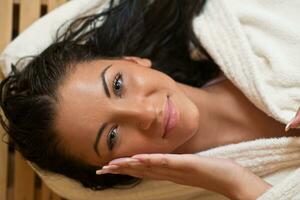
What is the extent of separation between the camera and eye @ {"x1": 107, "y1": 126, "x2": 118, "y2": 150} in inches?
42.5

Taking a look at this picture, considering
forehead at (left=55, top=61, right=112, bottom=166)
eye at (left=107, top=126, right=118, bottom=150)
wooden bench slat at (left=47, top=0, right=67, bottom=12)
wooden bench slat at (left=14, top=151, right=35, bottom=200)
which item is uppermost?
wooden bench slat at (left=47, top=0, right=67, bottom=12)

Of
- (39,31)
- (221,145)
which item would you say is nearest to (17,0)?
(39,31)

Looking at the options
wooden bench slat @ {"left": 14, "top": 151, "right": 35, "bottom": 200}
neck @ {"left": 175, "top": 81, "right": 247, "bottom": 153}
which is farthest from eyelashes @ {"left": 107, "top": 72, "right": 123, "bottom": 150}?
wooden bench slat @ {"left": 14, "top": 151, "right": 35, "bottom": 200}

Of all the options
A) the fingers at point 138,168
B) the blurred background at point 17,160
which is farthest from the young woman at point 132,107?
the blurred background at point 17,160

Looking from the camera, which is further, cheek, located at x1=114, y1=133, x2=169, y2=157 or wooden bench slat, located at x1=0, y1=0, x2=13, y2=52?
wooden bench slat, located at x1=0, y1=0, x2=13, y2=52

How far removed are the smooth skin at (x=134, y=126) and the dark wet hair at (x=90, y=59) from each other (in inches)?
1.5

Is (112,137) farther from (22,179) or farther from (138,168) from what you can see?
(22,179)

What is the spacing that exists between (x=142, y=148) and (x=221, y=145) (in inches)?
7.9

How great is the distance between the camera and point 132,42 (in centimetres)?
129

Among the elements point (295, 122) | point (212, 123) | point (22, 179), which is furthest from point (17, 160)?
point (295, 122)

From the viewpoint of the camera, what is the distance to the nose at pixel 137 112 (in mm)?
1055

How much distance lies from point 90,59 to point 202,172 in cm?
34

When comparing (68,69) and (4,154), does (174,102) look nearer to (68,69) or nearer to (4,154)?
(68,69)

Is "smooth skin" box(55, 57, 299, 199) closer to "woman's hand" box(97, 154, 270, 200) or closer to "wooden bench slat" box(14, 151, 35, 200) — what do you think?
"woman's hand" box(97, 154, 270, 200)
